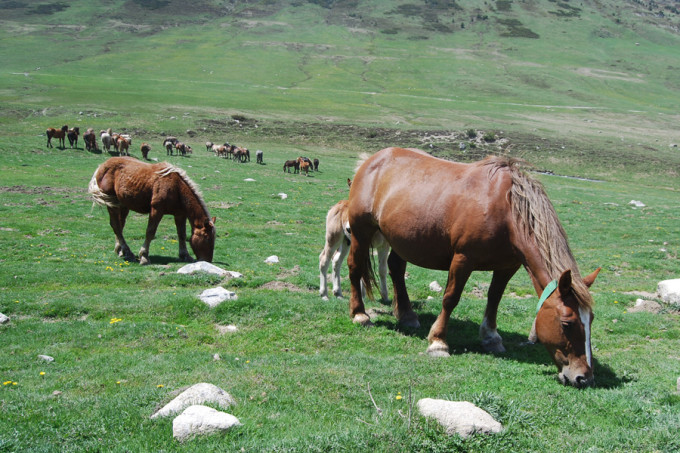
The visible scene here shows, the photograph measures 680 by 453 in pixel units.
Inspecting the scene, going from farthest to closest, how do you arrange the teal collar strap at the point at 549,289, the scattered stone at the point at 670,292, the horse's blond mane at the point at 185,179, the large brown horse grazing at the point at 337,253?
1. the horse's blond mane at the point at 185,179
2. the large brown horse grazing at the point at 337,253
3. the scattered stone at the point at 670,292
4. the teal collar strap at the point at 549,289

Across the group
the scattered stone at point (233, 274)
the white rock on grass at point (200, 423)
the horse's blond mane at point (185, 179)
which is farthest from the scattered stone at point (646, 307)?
the horse's blond mane at point (185, 179)

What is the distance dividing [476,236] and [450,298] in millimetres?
1121

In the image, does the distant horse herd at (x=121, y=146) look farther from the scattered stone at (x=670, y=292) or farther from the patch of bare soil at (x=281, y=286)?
the scattered stone at (x=670, y=292)

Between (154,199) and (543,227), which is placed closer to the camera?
(543,227)

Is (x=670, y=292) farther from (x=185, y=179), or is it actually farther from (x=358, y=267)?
(x=185, y=179)

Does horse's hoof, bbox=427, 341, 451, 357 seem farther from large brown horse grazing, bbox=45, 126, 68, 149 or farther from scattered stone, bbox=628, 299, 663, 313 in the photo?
large brown horse grazing, bbox=45, 126, 68, 149

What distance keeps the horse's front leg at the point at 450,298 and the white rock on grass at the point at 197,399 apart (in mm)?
3497

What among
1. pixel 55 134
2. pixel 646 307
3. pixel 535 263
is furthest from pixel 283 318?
pixel 55 134

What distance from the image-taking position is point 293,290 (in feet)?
39.4

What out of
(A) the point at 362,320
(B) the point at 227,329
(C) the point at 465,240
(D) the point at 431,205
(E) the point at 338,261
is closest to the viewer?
(C) the point at 465,240

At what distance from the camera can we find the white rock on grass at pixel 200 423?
489 cm

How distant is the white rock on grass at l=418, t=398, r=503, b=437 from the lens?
5.02m

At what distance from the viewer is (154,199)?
14.3 metres

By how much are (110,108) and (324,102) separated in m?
36.6
